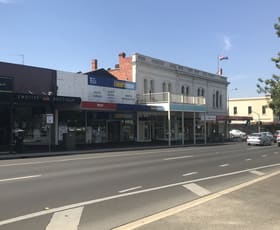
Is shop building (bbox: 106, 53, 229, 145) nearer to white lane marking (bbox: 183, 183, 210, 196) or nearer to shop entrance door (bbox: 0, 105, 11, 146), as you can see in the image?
shop entrance door (bbox: 0, 105, 11, 146)

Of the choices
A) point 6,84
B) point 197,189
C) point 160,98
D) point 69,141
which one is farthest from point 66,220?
point 160,98

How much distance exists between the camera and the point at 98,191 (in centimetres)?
1093

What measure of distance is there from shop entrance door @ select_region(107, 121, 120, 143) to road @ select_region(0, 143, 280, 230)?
1949 cm

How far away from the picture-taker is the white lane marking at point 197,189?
35.5 feet

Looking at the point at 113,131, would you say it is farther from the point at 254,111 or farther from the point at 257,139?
the point at 254,111

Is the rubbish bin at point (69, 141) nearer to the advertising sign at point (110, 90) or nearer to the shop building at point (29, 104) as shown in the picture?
the shop building at point (29, 104)

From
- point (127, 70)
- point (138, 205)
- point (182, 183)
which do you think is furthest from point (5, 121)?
point (138, 205)

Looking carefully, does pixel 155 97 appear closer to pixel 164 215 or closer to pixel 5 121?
pixel 5 121

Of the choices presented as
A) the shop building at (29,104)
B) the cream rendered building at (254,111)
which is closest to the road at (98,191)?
the shop building at (29,104)

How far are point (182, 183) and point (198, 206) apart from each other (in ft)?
14.4

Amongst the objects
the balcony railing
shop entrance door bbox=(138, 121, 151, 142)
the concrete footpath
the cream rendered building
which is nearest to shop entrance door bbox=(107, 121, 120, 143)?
shop entrance door bbox=(138, 121, 151, 142)

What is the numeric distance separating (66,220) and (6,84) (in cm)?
2157

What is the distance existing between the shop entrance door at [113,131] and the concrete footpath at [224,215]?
27.3 meters

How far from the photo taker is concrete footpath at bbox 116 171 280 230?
6773mm
